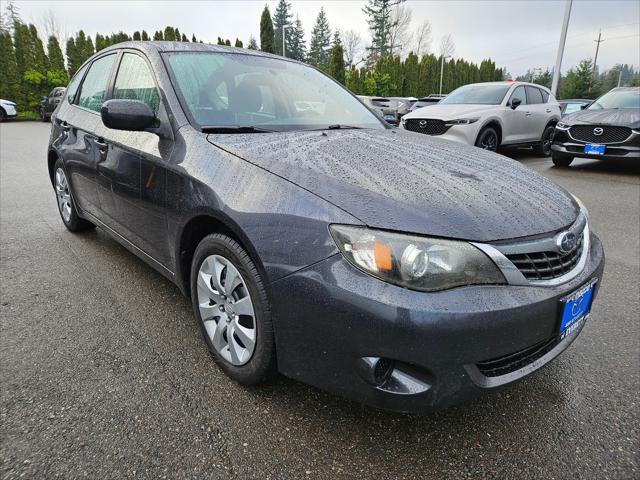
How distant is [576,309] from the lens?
1.74m

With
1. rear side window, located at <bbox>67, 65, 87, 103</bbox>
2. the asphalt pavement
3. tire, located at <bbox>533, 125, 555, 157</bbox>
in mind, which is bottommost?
the asphalt pavement

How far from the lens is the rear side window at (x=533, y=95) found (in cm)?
936

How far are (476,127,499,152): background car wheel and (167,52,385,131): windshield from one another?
18.3 feet

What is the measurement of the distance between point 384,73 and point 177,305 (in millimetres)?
31321

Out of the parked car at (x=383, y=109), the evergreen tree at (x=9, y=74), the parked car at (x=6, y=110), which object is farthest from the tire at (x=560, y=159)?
the evergreen tree at (x=9, y=74)

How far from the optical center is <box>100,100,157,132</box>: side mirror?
2.21m

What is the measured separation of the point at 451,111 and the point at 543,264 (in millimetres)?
7218

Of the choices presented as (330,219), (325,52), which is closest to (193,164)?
(330,219)

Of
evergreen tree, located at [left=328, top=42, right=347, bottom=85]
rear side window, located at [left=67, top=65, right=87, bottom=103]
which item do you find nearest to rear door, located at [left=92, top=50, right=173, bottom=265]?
rear side window, located at [left=67, top=65, right=87, bottom=103]

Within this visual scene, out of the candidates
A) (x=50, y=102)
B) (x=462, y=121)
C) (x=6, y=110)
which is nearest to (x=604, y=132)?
(x=462, y=121)

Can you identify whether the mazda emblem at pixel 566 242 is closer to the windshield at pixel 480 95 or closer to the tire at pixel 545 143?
the windshield at pixel 480 95

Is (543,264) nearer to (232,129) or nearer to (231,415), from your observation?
(231,415)

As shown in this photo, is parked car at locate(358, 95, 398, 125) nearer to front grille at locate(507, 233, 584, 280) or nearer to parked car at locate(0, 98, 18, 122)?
front grille at locate(507, 233, 584, 280)

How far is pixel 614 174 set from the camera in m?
7.84
